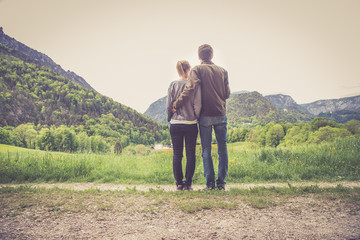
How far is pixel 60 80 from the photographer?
165500 millimetres

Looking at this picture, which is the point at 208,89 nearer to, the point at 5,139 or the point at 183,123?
the point at 183,123

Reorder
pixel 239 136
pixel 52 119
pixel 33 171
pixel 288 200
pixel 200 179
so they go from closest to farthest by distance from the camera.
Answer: pixel 288 200, pixel 200 179, pixel 33 171, pixel 239 136, pixel 52 119

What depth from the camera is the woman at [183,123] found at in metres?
4.27

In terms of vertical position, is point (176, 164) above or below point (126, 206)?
above

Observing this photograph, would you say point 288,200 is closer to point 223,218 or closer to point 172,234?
point 223,218

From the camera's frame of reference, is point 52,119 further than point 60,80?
No

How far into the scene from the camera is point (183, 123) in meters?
4.25

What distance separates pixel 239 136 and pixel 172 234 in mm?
89805

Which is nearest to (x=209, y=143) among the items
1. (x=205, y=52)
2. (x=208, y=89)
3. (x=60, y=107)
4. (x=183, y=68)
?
(x=208, y=89)

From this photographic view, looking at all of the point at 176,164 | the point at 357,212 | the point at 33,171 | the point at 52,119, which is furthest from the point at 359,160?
the point at 52,119

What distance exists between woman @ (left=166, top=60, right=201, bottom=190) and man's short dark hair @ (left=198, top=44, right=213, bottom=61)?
44 cm

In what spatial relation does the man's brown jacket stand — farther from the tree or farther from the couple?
the tree

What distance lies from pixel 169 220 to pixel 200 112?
87.0 inches

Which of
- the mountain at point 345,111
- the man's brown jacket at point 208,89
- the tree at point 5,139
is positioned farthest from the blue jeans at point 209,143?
the mountain at point 345,111
